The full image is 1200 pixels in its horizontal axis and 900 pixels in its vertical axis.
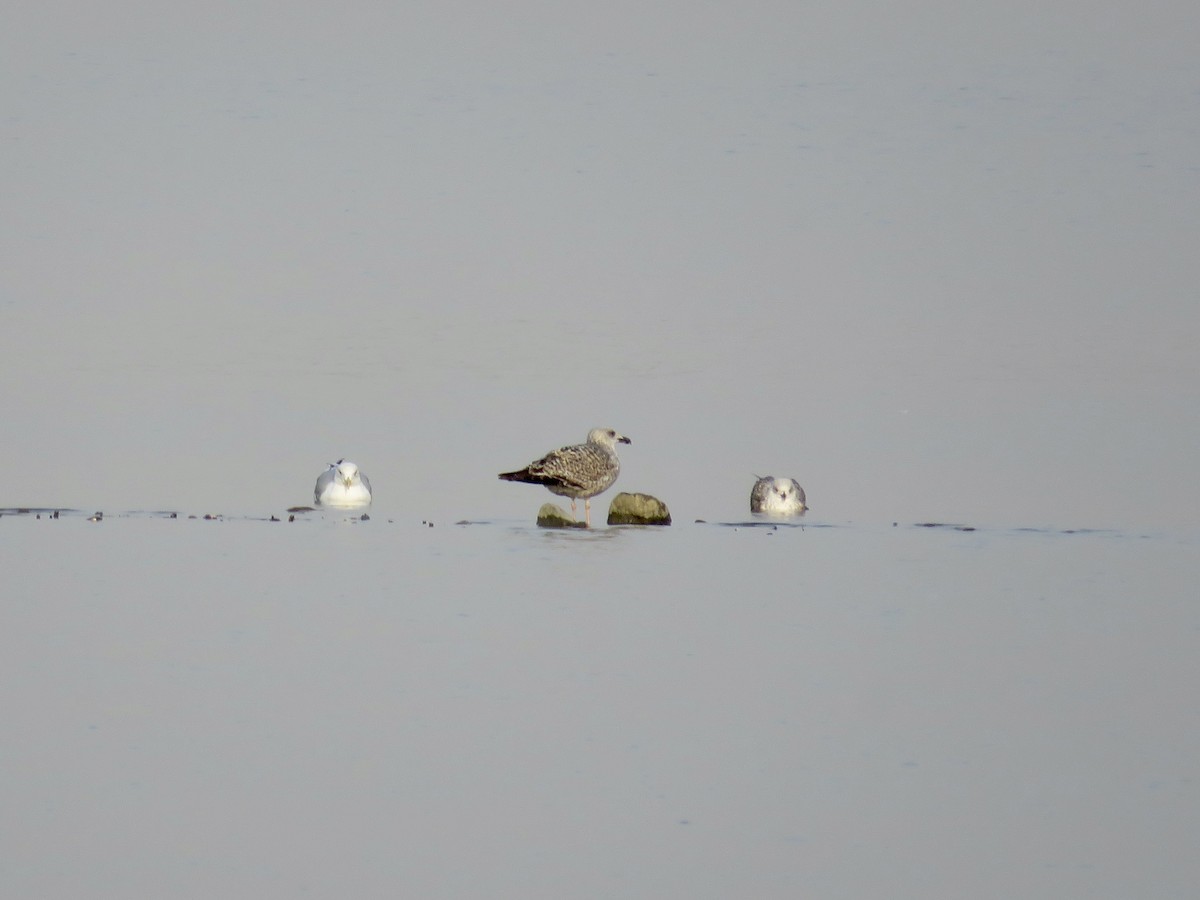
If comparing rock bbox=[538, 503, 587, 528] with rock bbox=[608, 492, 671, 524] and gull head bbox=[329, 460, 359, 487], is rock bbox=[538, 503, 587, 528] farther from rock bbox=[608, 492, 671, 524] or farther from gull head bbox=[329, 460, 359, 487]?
gull head bbox=[329, 460, 359, 487]

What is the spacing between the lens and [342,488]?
24.4 metres

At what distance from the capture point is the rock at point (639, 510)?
21.2 m

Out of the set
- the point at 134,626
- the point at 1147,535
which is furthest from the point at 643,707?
the point at 1147,535

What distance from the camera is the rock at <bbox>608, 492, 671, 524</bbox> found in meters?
21.2

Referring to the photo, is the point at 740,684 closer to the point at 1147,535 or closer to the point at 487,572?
the point at 487,572

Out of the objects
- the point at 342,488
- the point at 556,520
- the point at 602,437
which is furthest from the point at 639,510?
the point at 342,488

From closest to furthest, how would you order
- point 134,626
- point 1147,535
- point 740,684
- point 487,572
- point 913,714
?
point 913,714 → point 740,684 → point 134,626 → point 487,572 → point 1147,535

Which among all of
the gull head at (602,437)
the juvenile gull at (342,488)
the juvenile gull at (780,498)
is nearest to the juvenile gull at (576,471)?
the gull head at (602,437)

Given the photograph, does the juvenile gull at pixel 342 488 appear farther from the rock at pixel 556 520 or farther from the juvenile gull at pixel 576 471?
the rock at pixel 556 520

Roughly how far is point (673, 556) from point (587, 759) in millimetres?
8486

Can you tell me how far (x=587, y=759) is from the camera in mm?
9406

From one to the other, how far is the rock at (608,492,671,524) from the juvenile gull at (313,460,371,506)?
→ 4.21 m

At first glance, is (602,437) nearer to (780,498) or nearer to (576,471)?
(576,471)

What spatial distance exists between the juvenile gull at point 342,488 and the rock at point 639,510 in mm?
4211
